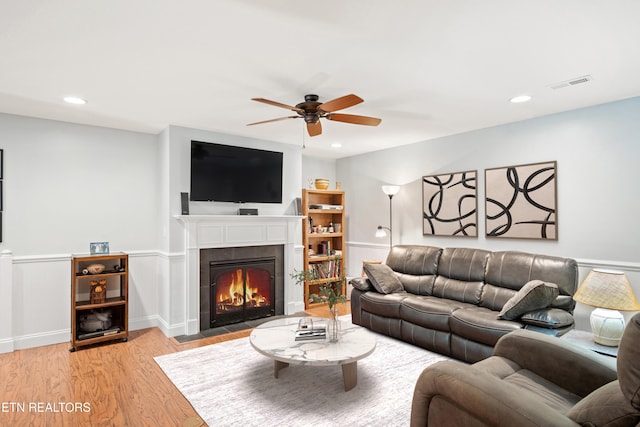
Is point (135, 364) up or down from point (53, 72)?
down

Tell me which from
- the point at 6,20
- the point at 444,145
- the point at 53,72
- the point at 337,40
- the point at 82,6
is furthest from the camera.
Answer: the point at 444,145

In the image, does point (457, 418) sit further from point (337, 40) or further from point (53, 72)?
point (53, 72)

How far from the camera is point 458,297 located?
3.79 metres

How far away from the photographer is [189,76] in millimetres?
2686

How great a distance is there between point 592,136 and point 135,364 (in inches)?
193

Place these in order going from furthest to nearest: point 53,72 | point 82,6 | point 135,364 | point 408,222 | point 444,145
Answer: point 408,222
point 444,145
point 135,364
point 53,72
point 82,6

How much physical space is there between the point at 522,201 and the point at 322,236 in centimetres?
288

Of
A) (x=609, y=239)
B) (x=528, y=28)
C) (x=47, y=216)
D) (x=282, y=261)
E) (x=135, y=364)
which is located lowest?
(x=135, y=364)

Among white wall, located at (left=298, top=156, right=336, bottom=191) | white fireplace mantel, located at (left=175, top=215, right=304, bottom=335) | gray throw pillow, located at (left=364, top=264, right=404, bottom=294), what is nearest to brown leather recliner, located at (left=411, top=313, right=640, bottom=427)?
gray throw pillow, located at (left=364, top=264, right=404, bottom=294)

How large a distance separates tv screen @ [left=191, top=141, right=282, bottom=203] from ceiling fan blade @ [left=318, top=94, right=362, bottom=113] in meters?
1.99

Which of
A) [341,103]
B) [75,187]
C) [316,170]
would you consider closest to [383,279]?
[341,103]

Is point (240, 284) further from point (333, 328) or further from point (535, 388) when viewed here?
point (535, 388)

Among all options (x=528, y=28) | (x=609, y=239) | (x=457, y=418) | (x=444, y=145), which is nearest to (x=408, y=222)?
(x=444, y=145)

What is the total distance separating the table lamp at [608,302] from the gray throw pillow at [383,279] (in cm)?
179
